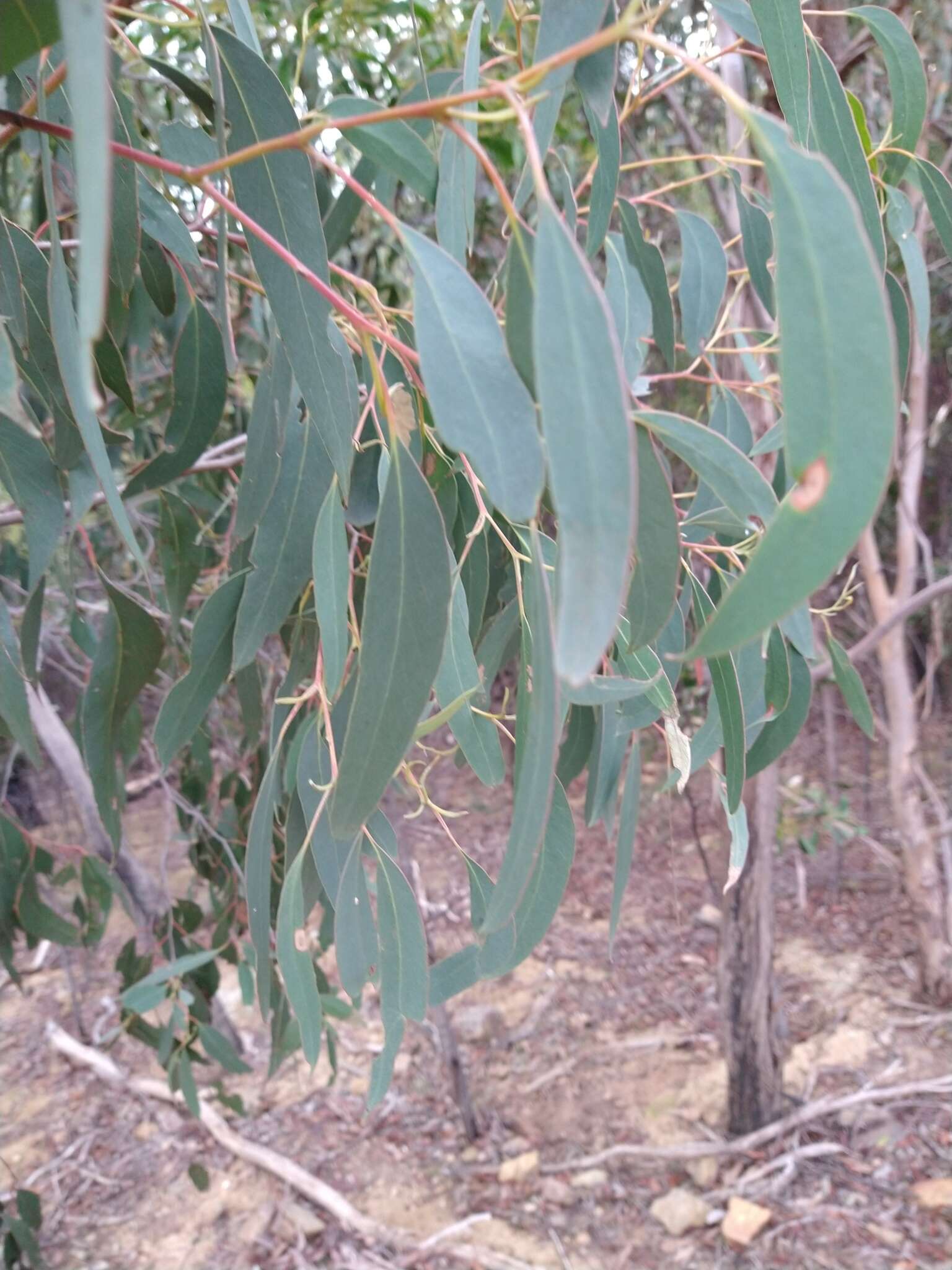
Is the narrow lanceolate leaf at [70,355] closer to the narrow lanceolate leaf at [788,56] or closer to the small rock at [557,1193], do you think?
the narrow lanceolate leaf at [788,56]

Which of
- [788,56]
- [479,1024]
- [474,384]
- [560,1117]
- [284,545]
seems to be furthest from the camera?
[479,1024]

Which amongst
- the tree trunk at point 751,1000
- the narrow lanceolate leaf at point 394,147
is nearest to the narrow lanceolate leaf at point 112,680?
the narrow lanceolate leaf at point 394,147

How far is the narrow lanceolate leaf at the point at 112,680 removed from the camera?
732 millimetres

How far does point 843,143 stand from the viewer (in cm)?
58

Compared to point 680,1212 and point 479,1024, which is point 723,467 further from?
point 479,1024

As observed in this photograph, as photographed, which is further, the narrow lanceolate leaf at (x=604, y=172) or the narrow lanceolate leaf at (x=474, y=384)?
the narrow lanceolate leaf at (x=604, y=172)

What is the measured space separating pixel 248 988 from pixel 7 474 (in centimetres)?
95

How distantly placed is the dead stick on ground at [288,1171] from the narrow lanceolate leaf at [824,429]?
5.13 feet

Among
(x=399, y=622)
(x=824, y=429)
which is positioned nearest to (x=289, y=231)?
(x=399, y=622)

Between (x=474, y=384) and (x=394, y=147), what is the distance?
0.35 meters

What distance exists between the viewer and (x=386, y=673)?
0.39 meters

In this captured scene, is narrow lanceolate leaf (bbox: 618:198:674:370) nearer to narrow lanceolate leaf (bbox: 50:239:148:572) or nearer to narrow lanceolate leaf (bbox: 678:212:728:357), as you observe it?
narrow lanceolate leaf (bbox: 678:212:728:357)

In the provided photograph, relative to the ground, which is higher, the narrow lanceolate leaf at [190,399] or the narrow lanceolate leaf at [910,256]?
the narrow lanceolate leaf at [190,399]

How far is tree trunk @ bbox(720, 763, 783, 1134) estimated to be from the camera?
155 centimetres
